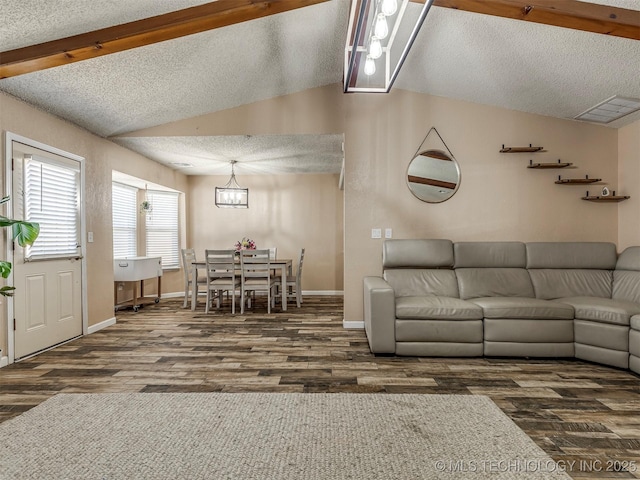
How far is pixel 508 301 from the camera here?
3.12m

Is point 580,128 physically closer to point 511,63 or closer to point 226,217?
point 511,63

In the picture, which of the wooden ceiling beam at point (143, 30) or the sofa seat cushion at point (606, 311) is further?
the sofa seat cushion at point (606, 311)

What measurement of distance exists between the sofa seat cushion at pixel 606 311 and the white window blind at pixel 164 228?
6.00 m

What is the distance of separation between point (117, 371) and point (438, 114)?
4149mm

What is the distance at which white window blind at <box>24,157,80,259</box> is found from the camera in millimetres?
3170

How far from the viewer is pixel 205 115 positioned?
4215mm

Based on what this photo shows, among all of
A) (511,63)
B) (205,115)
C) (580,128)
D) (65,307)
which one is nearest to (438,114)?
(511,63)

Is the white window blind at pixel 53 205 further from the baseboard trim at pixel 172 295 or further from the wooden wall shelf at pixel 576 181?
the wooden wall shelf at pixel 576 181

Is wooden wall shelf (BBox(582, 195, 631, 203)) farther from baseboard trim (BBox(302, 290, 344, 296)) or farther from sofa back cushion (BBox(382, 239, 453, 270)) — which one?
baseboard trim (BBox(302, 290, 344, 296))

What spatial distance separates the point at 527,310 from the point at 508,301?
17 centimetres

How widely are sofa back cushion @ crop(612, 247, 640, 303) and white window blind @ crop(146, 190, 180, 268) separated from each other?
253 inches

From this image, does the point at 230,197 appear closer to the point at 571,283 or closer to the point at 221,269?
the point at 221,269

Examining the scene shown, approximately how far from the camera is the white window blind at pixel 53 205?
3.17 metres

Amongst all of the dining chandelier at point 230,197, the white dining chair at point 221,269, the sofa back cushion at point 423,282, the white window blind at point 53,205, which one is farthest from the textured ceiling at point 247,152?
the sofa back cushion at point 423,282
